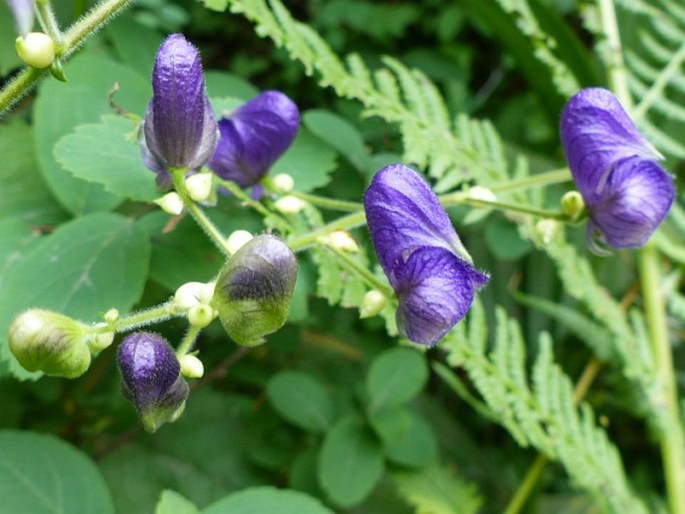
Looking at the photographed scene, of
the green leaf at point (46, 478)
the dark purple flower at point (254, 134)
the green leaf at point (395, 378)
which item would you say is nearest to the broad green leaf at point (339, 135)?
the dark purple flower at point (254, 134)

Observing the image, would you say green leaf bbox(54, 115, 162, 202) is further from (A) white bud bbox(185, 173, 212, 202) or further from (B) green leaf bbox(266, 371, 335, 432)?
(B) green leaf bbox(266, 371, 335, 432)

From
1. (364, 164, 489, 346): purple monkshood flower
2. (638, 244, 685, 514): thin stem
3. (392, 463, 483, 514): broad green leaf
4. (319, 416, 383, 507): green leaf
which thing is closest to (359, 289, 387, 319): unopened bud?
(364, 164, 489, 346): purple monkshood flower

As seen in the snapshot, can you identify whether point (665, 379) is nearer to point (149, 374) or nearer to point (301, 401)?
point (301, 401)

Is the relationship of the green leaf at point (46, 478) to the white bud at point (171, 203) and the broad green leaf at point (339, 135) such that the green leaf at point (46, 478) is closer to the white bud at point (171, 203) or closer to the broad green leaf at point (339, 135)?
the white bud at point (171, 203)

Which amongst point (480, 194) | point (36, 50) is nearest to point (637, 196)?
point (480, 194)

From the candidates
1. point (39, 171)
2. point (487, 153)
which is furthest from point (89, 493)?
point (487, 153)
